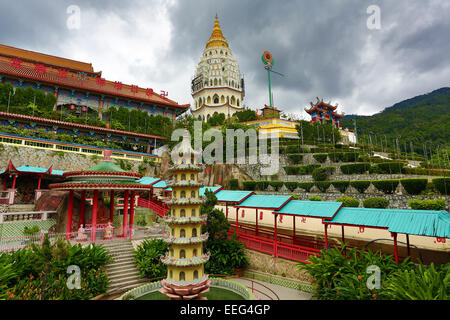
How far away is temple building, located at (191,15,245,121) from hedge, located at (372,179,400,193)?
4384cm

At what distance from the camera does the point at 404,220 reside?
432 inches

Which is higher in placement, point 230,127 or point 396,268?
point 230,127

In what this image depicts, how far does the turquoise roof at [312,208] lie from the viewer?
13.2 metres

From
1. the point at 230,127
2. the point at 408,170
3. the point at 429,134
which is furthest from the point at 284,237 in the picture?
the point at 429,134

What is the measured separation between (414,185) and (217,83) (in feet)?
173

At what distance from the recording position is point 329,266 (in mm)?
11195

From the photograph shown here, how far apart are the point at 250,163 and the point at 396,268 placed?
28.0 metres

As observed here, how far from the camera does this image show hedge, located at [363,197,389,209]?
68.9 feet

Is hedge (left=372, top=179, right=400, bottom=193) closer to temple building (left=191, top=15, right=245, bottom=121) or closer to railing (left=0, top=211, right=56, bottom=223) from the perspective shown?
railing (left=0, top=211, right=56, bottom=223)

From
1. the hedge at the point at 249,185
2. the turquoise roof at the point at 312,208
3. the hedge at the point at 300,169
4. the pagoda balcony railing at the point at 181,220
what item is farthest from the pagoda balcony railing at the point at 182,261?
the hedge at the point at 300,169

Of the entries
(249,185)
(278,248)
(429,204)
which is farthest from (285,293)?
(249,185)

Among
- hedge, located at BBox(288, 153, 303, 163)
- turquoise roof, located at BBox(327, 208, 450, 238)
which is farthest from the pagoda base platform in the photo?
hedge, located at BBox(288, 153, 303, 163)

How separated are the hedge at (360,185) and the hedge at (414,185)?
10.1ft
